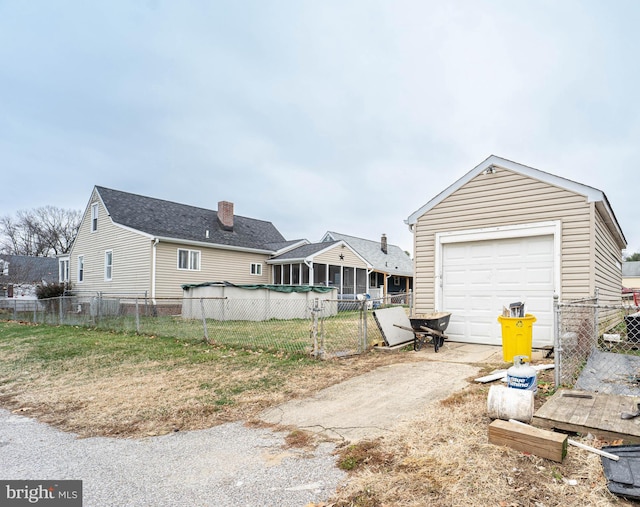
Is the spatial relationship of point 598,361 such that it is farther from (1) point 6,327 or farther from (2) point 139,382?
(1) point 6,327

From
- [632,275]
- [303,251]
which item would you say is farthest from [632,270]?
[303,251]

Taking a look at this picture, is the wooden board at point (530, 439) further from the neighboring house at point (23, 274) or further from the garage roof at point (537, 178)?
the neighboring house at point (23, 274)

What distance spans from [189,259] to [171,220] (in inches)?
103

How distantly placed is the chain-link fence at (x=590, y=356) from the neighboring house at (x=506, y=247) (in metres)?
0.93

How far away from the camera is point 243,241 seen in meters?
22.8

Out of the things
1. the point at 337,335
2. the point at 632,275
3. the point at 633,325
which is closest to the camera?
the point at 633,325

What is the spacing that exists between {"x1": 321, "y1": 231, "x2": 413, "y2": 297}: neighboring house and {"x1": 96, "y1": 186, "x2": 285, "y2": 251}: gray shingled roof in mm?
8110

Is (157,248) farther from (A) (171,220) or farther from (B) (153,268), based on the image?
(A) (171,220)

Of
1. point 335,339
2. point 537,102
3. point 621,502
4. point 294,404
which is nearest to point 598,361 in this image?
point 621,502

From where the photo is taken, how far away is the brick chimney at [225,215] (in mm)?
23000

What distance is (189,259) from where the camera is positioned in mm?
19766

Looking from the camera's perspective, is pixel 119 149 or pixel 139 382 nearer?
pixel 139 382

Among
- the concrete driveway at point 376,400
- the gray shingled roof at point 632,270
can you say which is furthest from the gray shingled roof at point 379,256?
the gray shingled roof at point 632,270

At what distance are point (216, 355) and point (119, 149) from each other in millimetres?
19577
